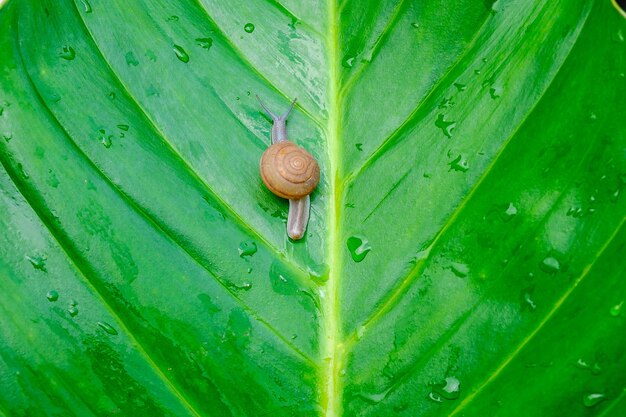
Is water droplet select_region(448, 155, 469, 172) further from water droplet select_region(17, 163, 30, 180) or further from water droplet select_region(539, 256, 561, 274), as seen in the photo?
water droplet select_region(17, 163, 30, 180)

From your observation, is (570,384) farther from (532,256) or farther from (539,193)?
(539,193)

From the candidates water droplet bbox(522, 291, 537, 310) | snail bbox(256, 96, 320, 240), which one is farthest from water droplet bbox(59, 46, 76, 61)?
water droplet bbox(522, 291, 537, 310)

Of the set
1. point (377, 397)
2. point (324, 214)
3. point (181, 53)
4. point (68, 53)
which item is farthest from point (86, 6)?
point (377, 397)

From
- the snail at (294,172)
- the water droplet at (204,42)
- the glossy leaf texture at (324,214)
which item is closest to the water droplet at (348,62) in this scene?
the glossy leaf texture at (324,214)

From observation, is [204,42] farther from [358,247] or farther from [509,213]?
[509,213]

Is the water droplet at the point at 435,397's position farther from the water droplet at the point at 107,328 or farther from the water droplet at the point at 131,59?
the water droplet at the point at 131,59

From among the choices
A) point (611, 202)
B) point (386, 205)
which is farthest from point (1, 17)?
point (611, 202)
